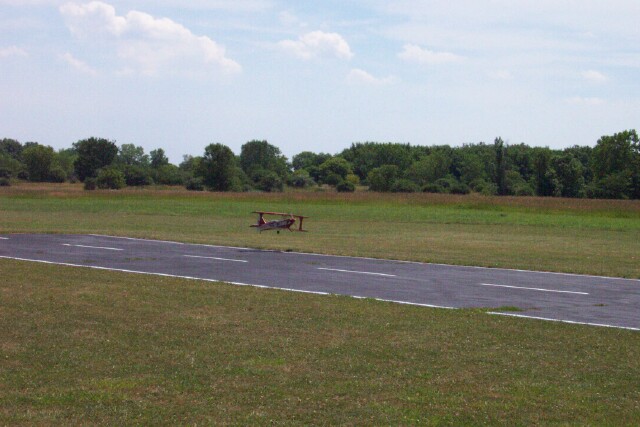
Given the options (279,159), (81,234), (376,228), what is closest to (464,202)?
(376,228)

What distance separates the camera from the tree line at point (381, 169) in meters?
104

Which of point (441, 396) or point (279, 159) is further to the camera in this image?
point (279, 159)

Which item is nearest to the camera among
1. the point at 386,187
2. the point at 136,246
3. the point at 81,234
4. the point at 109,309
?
the point at 109,309

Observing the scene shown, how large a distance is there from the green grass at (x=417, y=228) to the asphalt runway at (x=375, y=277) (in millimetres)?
2156

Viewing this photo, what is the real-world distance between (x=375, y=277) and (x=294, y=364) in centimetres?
977

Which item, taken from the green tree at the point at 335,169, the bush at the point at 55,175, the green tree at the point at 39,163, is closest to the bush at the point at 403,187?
the green tree at the point at 335,169

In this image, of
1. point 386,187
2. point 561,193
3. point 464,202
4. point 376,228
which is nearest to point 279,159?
point 386,187

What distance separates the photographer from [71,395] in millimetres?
8328

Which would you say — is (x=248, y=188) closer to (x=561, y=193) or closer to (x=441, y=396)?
(x=561, y=193)

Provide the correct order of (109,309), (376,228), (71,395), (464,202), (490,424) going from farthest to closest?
(464,202) < (376,228) < (109,309) < (71,395) < (490,424)

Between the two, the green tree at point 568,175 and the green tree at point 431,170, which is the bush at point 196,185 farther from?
the green tree at point 568,175

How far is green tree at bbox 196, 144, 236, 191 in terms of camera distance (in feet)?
363

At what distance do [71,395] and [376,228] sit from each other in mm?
32937

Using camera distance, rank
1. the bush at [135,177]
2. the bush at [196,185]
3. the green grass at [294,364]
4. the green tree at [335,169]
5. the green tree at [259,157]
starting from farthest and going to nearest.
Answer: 1. the green tree at [259,157]
2. the green tree at [335,169]
3. the bush at [135,177]
4. the bush at [196,185]
5. the green grass at [294,364]
